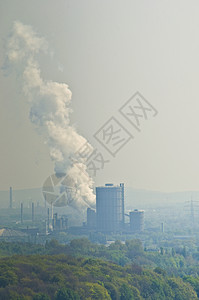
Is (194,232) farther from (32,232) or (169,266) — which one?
(169,266)

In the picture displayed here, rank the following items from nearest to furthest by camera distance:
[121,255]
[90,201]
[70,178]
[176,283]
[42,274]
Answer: [42,274]
[176,283]
[121,255]
[70,178]
[90,201]

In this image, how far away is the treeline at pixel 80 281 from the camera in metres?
50.7

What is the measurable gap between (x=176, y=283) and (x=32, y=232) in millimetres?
75756

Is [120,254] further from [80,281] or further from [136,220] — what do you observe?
[136,220]

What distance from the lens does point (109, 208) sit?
133 meters

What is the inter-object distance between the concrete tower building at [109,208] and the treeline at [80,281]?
6253cm

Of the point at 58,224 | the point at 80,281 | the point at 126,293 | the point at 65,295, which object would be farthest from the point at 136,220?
the point at 65,295

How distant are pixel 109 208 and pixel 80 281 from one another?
3038 inches

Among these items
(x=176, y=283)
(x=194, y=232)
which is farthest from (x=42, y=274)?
(x=194, y=232)

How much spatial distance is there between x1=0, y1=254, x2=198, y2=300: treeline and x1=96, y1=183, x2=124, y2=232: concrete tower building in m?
62.5

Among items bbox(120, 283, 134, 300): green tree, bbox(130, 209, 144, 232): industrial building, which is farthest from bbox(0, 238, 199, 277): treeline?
bbox(130, 209, 144, 232): industrial building

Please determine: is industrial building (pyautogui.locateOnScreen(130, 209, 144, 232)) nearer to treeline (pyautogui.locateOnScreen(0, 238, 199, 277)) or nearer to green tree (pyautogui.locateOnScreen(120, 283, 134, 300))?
treeline (pyautogui.locateOnScreen(0, 238, 199, 277))

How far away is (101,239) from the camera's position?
12788cm

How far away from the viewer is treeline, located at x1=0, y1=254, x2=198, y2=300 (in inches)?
1996
